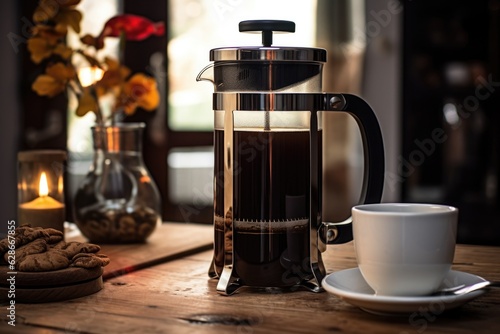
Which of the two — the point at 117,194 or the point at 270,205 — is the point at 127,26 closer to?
the point at 117,194

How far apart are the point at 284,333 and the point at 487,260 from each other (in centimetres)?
55

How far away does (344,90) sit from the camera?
381 cm

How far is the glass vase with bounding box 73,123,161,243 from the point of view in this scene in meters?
1.37

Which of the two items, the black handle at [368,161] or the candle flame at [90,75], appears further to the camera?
the candle flame at [90,75]

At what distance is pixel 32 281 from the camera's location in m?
0.94

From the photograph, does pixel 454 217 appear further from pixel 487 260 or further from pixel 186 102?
pixel 186 102

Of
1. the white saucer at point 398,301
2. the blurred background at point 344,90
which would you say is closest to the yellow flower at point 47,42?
the white saucer at point 398,301

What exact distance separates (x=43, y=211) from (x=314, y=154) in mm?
526

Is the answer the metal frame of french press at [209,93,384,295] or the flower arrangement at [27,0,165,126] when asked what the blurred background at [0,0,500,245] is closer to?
the flower arrangement at [27,0,165,126]

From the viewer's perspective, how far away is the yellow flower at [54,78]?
4.51ft

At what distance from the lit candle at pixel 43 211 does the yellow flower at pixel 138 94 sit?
23cm

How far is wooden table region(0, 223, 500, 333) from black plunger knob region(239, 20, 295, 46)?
1.11 feet

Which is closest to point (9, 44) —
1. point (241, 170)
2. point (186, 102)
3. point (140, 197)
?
point (186, 102)

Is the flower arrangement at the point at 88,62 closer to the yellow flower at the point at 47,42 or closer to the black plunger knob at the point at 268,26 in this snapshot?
the yellow flower at the point at 47,42
